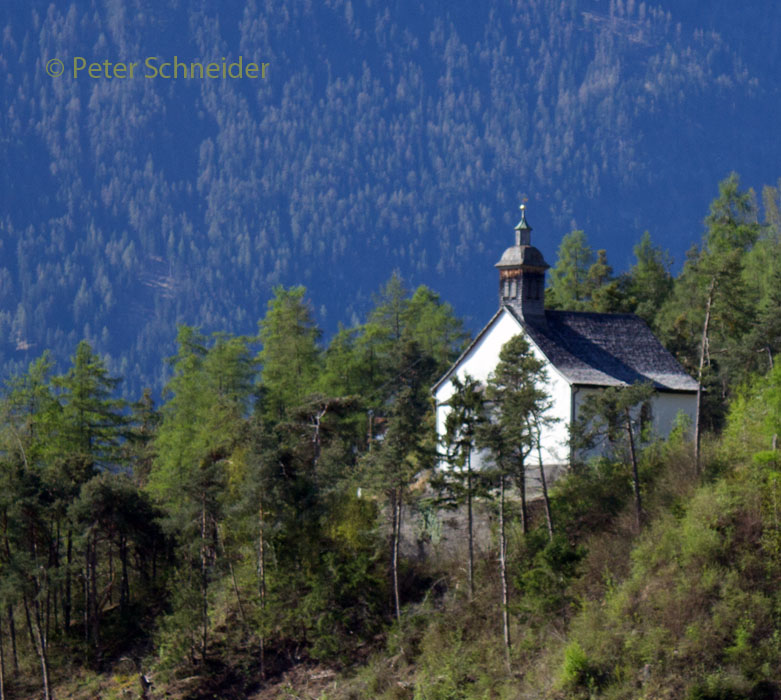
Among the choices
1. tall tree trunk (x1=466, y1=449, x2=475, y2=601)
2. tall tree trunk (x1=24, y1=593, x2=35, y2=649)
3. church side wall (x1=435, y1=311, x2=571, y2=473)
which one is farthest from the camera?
tall tree trunk (x1=24, y1=593, x2=35, y2=649)

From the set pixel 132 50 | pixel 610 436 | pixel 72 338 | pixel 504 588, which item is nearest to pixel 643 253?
pixel 610 436

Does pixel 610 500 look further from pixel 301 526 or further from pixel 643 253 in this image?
pixel 643 253

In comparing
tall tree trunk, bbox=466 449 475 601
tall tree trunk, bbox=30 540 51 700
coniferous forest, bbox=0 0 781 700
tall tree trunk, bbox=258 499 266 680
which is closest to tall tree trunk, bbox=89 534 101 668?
coniferous forest, bbox=0 0 781 700

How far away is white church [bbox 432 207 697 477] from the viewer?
1879 inches

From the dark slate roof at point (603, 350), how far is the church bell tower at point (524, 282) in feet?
1.52

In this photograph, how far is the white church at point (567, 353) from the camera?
47719mm

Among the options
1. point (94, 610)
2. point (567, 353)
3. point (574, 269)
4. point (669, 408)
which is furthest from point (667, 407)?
point (574, 269)

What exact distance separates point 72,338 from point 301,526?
108065mm

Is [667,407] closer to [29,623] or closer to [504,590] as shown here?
[504,590]

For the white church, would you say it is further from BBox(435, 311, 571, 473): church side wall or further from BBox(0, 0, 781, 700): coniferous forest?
BBox(0, 0, 781, 700): coniferous forest

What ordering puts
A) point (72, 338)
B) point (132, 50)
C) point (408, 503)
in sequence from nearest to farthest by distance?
point (408, 503), point (72, 338), point (132, 50)

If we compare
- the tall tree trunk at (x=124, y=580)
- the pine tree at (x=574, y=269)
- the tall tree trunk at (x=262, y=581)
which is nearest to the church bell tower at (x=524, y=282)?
the tall tree trunk at (x=262, y=581)

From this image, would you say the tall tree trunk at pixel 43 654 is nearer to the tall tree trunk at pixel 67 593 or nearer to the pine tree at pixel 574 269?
the tall tree trunk at pixel 67 593

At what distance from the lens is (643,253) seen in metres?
79.8
